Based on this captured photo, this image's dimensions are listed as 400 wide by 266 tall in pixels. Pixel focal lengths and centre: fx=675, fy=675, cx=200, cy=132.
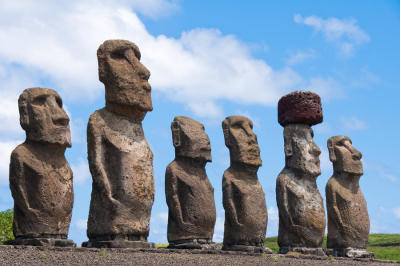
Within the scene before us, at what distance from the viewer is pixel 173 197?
49.6 feet

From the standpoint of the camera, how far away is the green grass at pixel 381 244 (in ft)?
80.9

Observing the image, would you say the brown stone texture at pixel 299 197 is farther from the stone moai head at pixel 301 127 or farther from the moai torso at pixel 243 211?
the moai torso at pixel 243 211

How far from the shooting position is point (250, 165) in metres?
16.4

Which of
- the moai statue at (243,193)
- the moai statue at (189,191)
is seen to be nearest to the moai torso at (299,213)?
the moai statue at (243,193)

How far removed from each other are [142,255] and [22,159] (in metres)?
2.80

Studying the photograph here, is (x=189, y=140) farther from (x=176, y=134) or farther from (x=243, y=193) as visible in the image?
(x=243, y=193)

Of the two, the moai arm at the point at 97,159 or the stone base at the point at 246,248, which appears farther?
the stone base at the point at 246,248

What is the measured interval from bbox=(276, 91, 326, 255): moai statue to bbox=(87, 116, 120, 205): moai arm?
20.1 feet

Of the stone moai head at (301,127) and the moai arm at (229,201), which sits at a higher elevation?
the stone moai head at (301,127)

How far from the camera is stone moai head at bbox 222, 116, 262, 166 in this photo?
53.8 ft

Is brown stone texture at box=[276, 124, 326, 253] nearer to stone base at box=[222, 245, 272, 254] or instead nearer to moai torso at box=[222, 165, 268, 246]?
moai torso at box=[222, 165, 268, 246]

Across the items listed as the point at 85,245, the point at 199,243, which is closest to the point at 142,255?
the point at 85,245

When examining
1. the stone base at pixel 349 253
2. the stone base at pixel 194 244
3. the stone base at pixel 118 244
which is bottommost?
the stone base at pixel 118 244

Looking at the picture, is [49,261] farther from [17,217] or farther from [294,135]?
[294,135]
